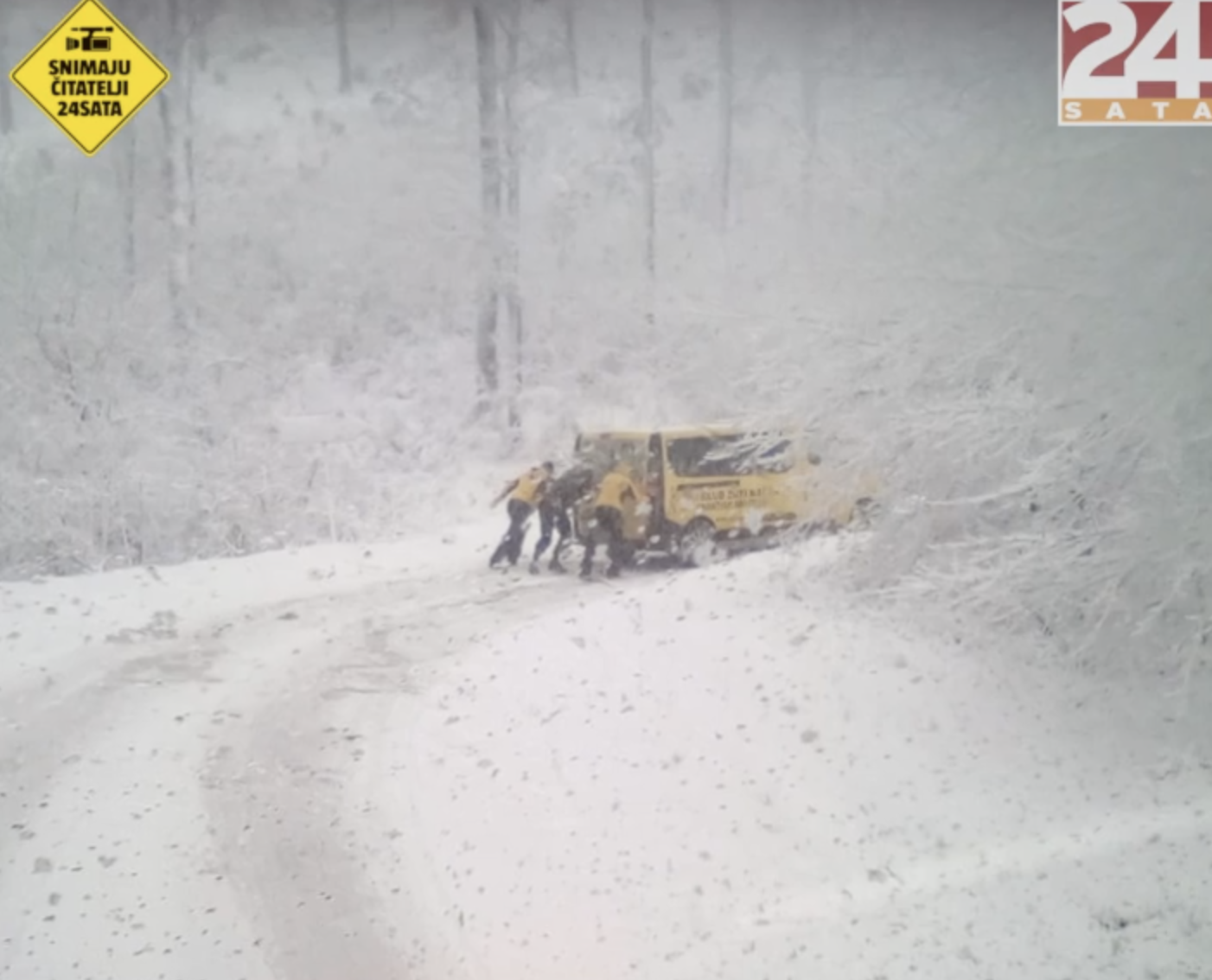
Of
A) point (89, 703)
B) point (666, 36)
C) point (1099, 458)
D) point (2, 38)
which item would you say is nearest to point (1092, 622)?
point (1099, 458)

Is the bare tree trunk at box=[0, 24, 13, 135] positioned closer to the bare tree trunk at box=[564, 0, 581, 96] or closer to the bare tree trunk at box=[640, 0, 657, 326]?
the bare tree trunk at box=[564, 0, 581, 96]

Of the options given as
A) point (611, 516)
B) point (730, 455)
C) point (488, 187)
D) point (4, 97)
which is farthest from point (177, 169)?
point (730, 455)

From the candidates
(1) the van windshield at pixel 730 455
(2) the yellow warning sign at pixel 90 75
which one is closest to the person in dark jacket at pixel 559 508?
(1) the van windshield at pixel 730 455

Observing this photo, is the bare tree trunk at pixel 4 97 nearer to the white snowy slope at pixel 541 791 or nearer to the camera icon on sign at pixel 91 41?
the camera icon on sign at pixel 91 41

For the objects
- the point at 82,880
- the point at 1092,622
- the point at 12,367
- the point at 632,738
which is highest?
the point at 12,367

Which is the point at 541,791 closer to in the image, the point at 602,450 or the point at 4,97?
the point at 602,450

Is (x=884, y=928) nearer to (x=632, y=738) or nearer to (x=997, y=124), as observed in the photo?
(x=632, y=738)
